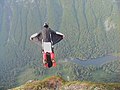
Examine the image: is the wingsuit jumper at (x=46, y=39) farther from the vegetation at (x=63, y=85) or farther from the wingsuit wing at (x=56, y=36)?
the vegetation at (x=63, y=85)

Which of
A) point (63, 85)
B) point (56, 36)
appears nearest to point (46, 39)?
point (56, 36)

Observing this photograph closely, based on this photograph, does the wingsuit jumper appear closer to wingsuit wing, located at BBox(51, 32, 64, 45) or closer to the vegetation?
wingsuit wing, located at BBox(51, 32, 64, 45)

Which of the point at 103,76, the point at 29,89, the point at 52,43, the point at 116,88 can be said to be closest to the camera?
the point at 52,43

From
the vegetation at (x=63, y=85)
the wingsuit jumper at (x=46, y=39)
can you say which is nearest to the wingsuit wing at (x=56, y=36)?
the wingsuit jumper at (x=46, y=39)

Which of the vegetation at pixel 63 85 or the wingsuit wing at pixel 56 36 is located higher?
the wingsuit wing at pixel 56 36

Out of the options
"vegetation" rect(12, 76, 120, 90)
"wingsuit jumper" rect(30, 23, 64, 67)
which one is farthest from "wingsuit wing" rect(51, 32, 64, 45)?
"vegetation" rect(12, 76, 120, 90)

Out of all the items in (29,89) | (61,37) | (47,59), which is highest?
(61,37)

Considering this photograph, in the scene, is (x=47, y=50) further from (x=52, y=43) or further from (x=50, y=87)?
(x=50, y=87)

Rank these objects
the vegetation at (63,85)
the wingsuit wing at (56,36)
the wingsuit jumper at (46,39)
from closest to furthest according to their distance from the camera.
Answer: the wingsuit jumper at (46,39) → the wingsuit wing at (56,36) → the vegetation at (63,85)

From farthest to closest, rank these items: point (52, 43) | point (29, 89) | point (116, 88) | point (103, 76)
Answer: point (103, 76)
point (29, 89)
point (116, 88)
point (52, 43)

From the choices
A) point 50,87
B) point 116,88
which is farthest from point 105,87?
point 50,87

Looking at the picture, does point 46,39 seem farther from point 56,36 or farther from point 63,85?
point 63,85
